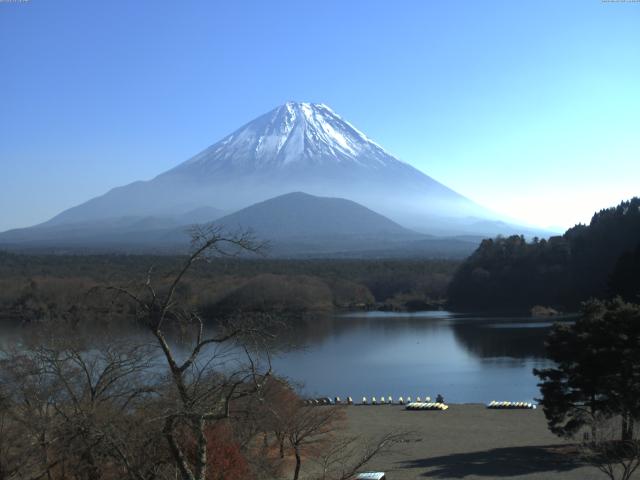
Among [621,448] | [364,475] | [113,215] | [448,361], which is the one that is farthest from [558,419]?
[113,215]

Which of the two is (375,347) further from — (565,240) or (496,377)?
(565,240)

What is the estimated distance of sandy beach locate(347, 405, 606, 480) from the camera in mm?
9312

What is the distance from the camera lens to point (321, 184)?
140m

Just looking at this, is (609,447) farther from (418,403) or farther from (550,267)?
(550,267)

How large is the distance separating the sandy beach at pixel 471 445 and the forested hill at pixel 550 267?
929 inches

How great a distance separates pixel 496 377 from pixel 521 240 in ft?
84.8

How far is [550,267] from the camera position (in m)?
40.0

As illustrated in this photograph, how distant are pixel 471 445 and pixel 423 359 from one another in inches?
467

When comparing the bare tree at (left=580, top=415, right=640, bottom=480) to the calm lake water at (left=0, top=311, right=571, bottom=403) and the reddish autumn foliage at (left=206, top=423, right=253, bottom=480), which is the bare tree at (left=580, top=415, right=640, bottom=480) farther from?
the calm lake water at (left=0, top=311, right=571, bottom=403)

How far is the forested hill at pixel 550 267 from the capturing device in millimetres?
37438

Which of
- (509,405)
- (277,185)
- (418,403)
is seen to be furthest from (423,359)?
(277,185)

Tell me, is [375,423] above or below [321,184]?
below

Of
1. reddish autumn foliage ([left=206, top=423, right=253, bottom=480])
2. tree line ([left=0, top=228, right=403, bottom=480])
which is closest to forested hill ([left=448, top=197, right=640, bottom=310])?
tree line ([left=0, top=228, right=403, bottom=480])

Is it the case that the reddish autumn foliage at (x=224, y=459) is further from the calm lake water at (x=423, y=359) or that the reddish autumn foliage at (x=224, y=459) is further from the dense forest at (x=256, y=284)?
the dense forest at (x=256, y=284)
